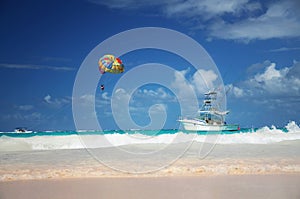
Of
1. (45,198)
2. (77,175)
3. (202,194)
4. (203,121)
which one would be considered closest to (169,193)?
(202,194)

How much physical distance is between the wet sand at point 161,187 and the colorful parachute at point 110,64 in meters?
12.4

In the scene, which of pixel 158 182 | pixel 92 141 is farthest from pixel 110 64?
pixel 158 182

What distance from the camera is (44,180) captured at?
23.9 ft

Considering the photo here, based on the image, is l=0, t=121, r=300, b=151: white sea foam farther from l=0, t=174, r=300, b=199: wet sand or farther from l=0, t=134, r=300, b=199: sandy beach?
l=0, t=174, r=300, b=199: wet sand

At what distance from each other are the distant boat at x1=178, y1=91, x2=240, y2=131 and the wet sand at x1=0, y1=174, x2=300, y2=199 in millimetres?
40591

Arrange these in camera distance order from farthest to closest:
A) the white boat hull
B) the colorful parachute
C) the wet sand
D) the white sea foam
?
1. the white boat hull
2. the white sea foam
3. the colorful parachute
4. the wet sand

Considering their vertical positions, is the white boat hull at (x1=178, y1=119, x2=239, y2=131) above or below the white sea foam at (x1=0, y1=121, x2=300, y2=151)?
above

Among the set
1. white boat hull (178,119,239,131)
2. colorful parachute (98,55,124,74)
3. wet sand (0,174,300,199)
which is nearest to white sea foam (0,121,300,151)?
colorful parachute (98,55,124,74)

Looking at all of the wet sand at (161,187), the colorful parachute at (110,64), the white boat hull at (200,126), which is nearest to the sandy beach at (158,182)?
the wet sand at (161,187)

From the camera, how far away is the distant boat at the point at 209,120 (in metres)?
47.7

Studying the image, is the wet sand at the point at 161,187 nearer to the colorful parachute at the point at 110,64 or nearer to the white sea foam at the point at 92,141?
the colorful parachute at the point at 110,64

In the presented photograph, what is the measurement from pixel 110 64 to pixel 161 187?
13.6m

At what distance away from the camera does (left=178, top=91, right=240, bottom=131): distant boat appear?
1877 inches

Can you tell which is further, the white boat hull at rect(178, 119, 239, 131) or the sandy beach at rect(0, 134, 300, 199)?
the white boat hull at rect(178, 119, 239, 131)
